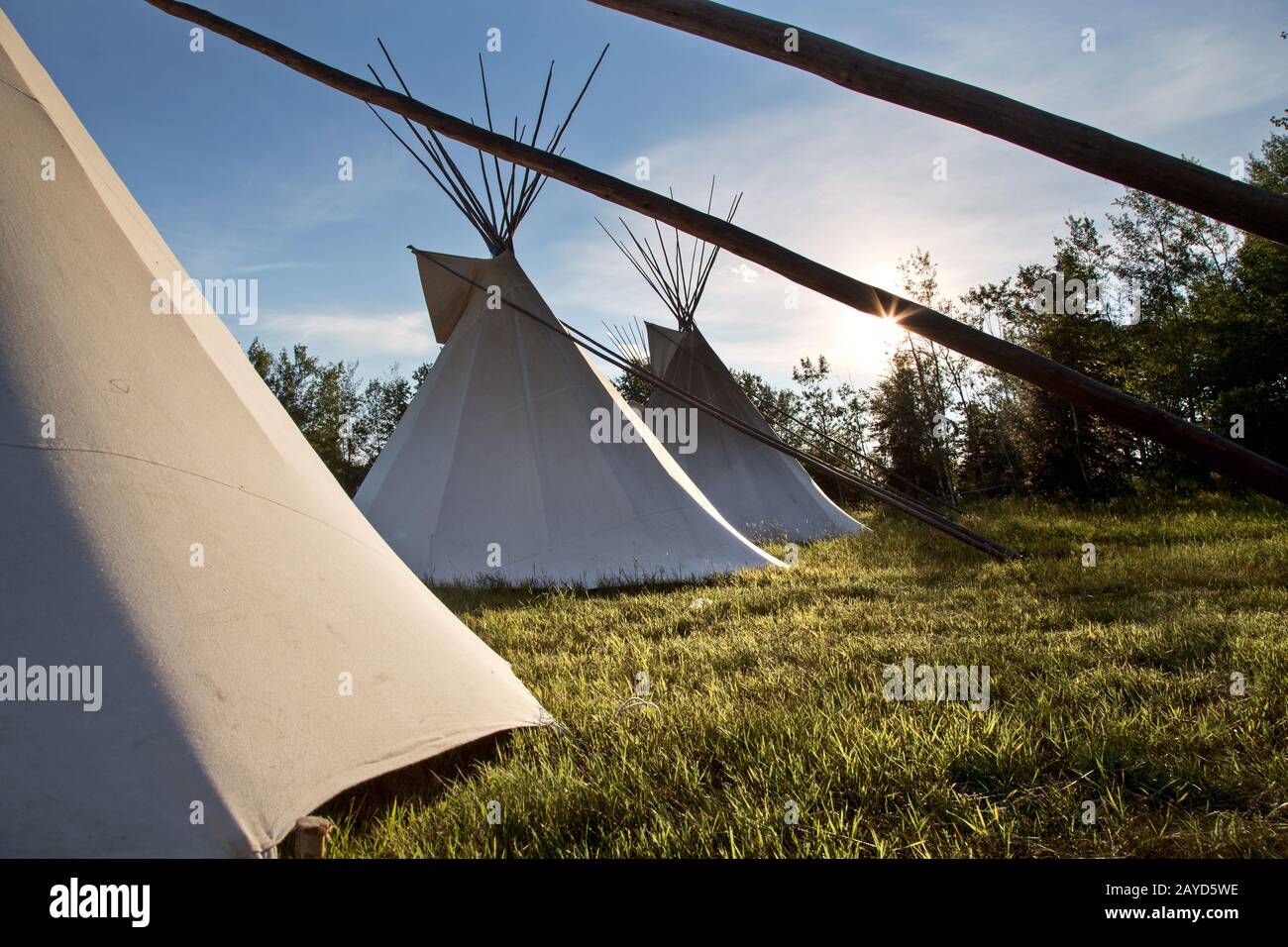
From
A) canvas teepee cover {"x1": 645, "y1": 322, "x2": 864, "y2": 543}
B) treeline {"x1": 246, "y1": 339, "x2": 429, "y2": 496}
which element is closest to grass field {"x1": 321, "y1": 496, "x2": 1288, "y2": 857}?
canvas teepee cover {"x1": 645, "y1": 322, "x2": 864, "y2": 543}

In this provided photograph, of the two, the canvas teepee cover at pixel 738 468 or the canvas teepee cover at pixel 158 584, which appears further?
the canvas teepee cover at pixel 738 468

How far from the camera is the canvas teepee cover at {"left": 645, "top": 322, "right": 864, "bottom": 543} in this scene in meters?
8.03

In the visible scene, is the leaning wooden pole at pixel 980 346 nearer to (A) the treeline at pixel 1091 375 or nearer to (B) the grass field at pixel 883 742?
(B) the grass field at pixel 883 742

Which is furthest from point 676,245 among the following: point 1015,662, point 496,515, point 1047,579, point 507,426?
point 1015,662

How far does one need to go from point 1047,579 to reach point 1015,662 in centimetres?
177

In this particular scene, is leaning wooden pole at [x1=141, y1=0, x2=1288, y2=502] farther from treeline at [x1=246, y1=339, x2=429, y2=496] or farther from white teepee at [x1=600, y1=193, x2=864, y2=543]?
treeline at [x1=246, y1=339, x2=429, y2=496]

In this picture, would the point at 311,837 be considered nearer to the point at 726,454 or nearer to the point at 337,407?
the point at 726,454

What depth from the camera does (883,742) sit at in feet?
4.54

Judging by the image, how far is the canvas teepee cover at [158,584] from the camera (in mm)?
969

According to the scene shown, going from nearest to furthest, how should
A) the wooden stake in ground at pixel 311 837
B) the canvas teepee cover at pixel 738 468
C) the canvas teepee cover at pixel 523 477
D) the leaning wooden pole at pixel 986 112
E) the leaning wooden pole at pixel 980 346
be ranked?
the leaning wooden pole at pixel 986 112 < the leaning wooden pole at pixel 980 346 < the wooden stake in ground at pixel 311 837 < the canvas teepee cover at pixel 523 477 < the canvas teepee cover at pixel 738 468

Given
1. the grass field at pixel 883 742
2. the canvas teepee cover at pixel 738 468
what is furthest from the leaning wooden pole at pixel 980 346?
the canvas teepee cover at pixel 738 468

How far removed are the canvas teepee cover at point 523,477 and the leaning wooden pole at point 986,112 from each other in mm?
3702

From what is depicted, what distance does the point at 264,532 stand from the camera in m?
1.29
